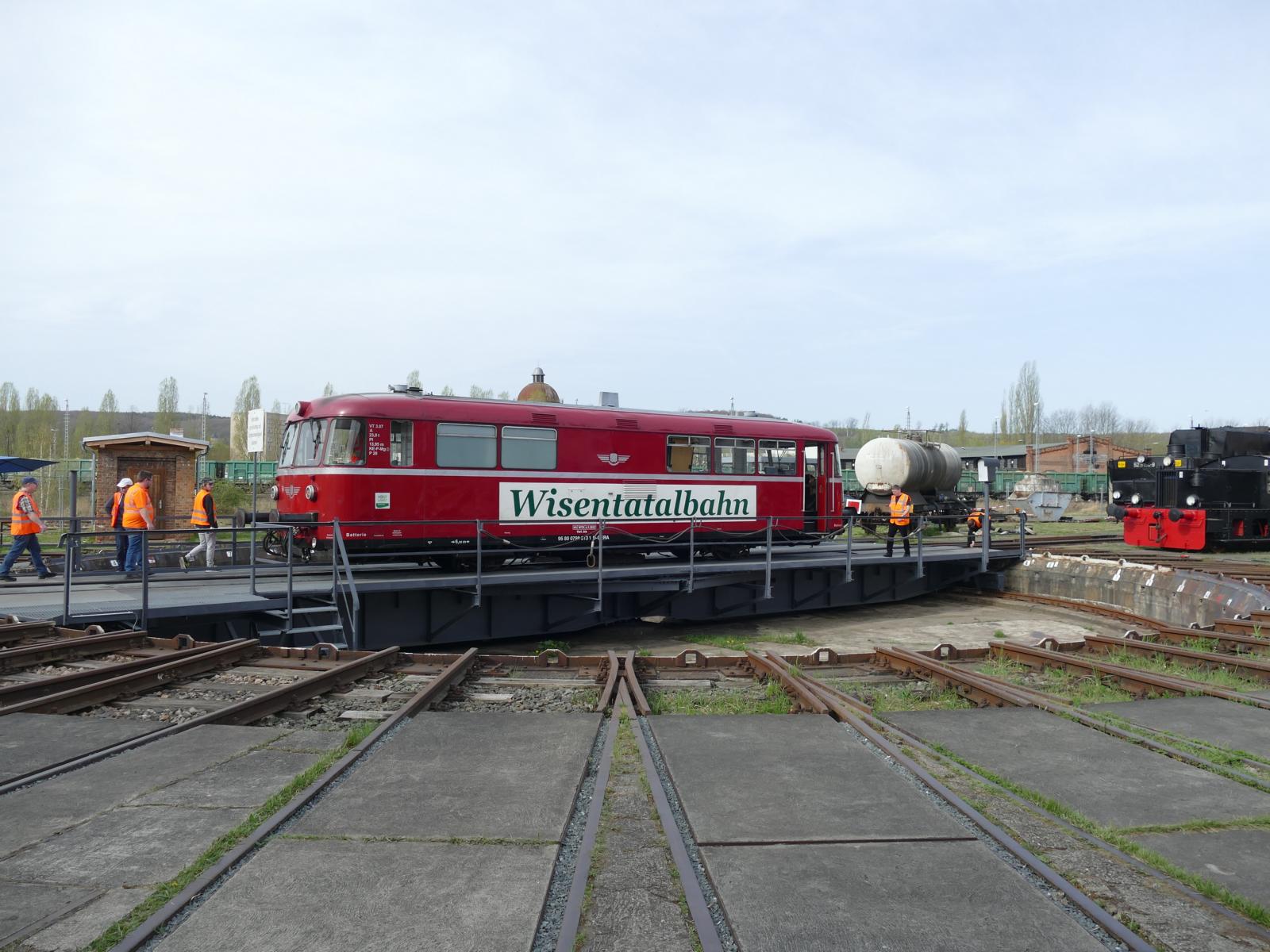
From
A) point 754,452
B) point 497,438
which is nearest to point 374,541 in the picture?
point 497,438

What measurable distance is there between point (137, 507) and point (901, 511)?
46.0ft

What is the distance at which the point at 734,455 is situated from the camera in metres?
17.2

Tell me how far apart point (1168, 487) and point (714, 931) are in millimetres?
23812

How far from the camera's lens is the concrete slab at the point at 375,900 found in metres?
3.17

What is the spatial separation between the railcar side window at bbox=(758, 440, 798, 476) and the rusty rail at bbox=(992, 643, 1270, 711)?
8192 millimetres

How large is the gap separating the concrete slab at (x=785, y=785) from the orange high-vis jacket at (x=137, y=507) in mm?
10500

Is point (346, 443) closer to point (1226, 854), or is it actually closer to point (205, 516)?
point (205, 516)

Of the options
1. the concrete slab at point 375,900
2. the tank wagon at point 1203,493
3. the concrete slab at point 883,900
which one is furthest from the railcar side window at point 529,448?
the tank wagon at point 1203,493

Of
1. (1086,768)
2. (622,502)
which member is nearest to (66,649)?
(1086,768)

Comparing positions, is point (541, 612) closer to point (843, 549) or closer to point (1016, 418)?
point (843, 549)

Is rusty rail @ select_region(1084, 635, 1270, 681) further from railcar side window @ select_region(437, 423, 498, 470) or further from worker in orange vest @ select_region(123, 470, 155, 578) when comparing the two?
worker in orange vest @ select_region(123, 470, 155, 578)

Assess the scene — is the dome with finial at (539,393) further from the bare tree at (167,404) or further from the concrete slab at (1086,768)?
the bare tree at (167,404)

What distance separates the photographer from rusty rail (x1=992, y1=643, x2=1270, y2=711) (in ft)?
24.4

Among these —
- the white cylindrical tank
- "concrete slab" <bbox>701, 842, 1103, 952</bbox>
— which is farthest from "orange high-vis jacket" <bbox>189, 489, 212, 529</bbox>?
the white cylindrical tank
